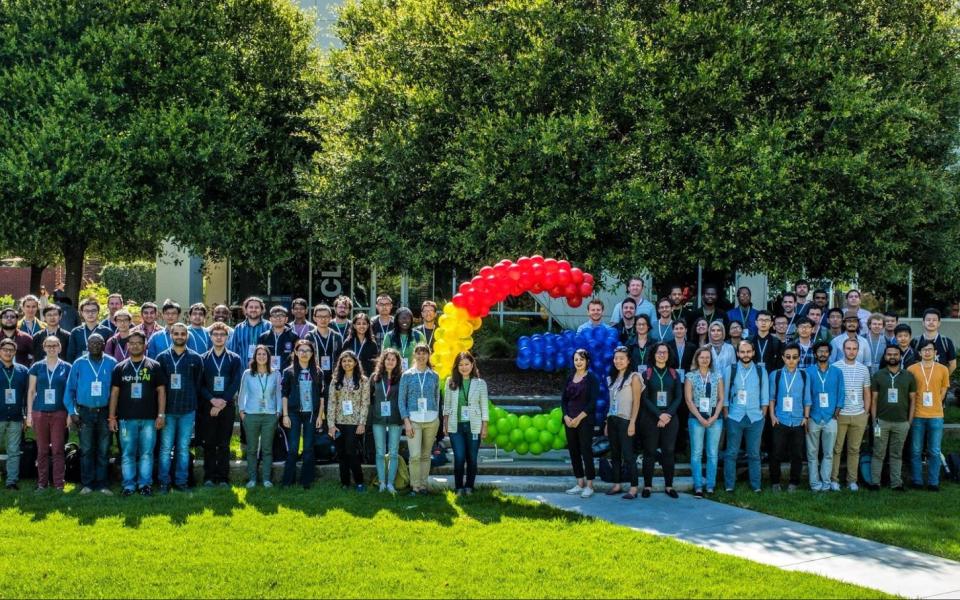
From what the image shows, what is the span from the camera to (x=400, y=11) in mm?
16062

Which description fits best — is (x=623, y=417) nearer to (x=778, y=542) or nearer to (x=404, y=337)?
(x=778, y=542)

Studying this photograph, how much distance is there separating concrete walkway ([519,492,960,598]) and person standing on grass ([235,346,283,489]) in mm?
3054

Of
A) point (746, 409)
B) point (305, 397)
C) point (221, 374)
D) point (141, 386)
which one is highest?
point (221, 374)

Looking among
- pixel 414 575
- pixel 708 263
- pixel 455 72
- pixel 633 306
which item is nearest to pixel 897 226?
pixel 708 263

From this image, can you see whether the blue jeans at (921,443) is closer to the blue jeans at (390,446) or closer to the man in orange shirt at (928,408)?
the man in orange shirt at (928,408)

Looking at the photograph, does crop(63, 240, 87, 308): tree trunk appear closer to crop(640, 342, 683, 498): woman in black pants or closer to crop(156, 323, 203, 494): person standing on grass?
crop(156, 323, 203, 494): person standing on grass

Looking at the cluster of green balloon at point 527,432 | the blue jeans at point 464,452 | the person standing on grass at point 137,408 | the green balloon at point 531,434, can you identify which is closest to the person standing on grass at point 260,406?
the person standing on grass at point 137,408

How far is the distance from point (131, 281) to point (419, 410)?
2390cm

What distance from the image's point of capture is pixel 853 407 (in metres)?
10.9

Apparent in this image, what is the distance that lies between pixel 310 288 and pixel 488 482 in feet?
43.5

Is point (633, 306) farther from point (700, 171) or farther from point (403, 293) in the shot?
point (403, 293)

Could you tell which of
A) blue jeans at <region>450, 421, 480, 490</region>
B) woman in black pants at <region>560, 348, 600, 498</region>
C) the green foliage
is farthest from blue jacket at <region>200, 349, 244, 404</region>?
the green foliage

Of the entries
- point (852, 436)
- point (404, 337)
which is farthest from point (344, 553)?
point (852, 436)

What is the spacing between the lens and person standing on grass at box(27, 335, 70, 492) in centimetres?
1028
